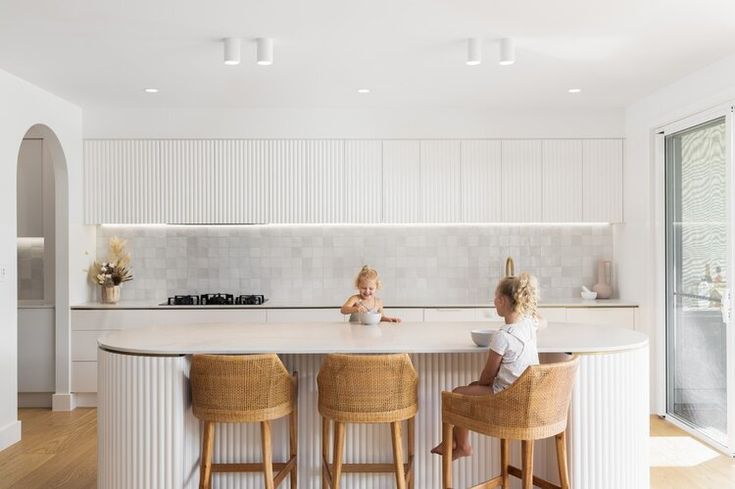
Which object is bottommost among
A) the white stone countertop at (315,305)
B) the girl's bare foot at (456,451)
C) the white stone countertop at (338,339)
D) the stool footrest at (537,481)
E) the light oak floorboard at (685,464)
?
the light oak floorboard at (685,464)

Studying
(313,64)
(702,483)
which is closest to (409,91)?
(313,64)

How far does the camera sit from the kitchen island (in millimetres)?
3070

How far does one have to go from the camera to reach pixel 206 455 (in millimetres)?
3070

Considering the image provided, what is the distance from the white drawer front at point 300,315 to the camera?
555 centimetres

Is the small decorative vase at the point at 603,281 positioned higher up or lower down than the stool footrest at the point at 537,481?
higher up

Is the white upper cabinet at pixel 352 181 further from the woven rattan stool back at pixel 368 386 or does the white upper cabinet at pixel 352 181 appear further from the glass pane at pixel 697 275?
the woven rattan stool back at pixel 368 386

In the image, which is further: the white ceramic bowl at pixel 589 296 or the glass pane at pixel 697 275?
the white ceramic bowl at pixel 589 296

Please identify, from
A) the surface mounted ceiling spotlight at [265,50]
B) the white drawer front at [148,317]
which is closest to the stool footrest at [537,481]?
the surface mounted ceiling spotlight at [265,50]

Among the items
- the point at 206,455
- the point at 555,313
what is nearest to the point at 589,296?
the point at 555,313

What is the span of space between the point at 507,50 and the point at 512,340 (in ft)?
6.16

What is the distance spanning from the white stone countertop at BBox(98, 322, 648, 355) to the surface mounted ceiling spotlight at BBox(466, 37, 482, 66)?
1.59m

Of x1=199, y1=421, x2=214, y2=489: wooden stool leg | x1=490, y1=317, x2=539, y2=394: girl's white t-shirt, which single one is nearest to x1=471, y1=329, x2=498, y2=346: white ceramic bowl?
x1=490, y1=317, x2=539, y2=394: girl's white t-shirt

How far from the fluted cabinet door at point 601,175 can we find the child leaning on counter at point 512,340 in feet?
10.7

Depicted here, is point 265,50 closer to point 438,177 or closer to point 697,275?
point 438,177
